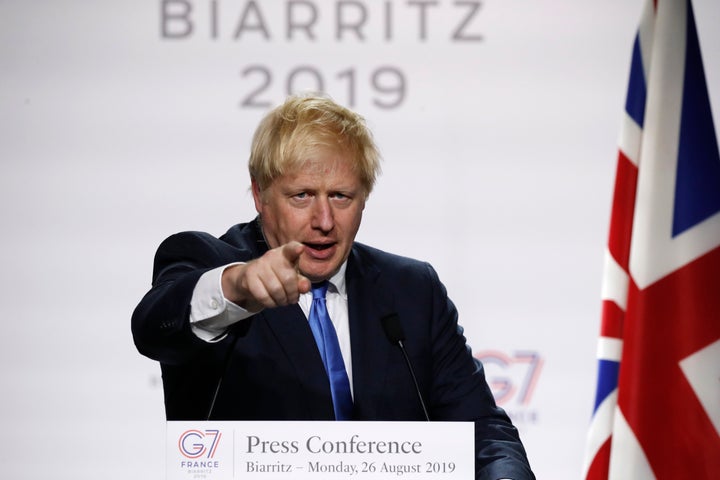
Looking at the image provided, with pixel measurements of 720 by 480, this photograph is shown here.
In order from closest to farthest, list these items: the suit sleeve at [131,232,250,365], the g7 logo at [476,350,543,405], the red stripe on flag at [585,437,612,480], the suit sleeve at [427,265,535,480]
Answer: the suit sleeve at [131,232,250,365], the suit sleeve at [427,265,535,480], the red stripe on flag at [585,437,612,480], the g7 logo at [476,350,543,405]

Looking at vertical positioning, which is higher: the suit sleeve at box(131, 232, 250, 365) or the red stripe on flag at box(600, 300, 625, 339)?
the suit sleeve at box(131, 232, 250, 365)

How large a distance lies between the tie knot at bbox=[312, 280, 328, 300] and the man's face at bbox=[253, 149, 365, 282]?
8 cm

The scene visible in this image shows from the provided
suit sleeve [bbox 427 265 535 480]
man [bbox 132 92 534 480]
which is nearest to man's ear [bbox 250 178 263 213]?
man [bbox 132 92 534 480]

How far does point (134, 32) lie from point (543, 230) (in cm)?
172

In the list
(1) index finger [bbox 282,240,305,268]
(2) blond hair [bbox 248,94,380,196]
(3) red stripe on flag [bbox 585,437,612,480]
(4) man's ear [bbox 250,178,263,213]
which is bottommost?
(3) red stripe on flag [bbox 585,437,612,480]

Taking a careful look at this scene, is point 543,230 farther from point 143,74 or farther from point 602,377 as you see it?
point 143,74

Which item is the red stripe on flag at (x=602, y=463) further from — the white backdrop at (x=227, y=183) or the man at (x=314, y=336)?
the man at (x=314, y=336)

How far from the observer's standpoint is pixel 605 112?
360 cm

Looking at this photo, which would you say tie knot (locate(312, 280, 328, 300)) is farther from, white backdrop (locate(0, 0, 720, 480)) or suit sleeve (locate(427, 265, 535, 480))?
white backdrop (locate(0, 0, 720, 480))

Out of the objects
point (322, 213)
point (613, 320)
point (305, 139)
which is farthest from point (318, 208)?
point (613, 320)

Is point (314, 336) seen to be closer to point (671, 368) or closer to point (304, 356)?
point (304, 356)

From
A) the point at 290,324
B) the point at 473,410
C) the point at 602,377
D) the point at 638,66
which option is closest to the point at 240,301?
the point at 290,324

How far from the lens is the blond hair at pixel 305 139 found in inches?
75.8

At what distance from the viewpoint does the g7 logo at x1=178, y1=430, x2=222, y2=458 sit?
1.45m
